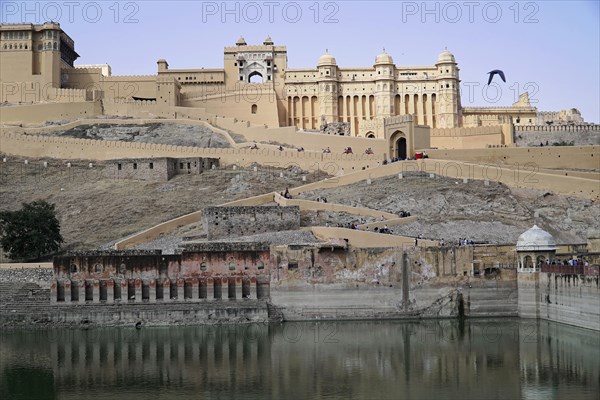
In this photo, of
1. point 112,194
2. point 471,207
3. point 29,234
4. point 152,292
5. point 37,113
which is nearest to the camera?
point 152,292

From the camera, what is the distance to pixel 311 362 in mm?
30312

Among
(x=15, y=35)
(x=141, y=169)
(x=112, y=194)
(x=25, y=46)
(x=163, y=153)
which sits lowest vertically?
(x=112, y=194)

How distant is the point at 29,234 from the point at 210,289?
34.3 feet

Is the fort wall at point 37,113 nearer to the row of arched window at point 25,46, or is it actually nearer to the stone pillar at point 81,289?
the row of arched window at point 25,46

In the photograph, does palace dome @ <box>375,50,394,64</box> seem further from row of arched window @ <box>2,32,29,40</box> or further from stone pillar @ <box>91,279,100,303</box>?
stone pillar @ <box>91,279,100,303</box>

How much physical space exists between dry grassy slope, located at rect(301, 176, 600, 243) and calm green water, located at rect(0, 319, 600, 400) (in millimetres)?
7635

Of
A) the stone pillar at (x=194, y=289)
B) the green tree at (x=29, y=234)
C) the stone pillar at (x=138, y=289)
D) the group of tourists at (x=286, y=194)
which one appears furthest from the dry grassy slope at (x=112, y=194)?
the stone pillar at (x=194, y=289)

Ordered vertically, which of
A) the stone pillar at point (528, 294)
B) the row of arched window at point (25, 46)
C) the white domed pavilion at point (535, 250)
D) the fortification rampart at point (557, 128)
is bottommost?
the stone pillar at point (528, 294)

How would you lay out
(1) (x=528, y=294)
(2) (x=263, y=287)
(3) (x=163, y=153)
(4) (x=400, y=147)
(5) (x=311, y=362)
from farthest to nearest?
(4) (x=400, y=147)
(3) (x=163, y=153)
(2) (x=263, y=287)
(1) (x=528, y=294)
(5) (x=311, y=362)

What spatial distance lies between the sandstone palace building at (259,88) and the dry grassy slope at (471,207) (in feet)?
60.9

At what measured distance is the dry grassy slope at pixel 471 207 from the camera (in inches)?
1720

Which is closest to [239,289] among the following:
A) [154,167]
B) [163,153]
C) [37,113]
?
[154,167]

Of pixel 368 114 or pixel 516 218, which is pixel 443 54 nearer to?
pixel 368 114

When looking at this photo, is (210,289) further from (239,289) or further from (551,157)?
(551,157)
